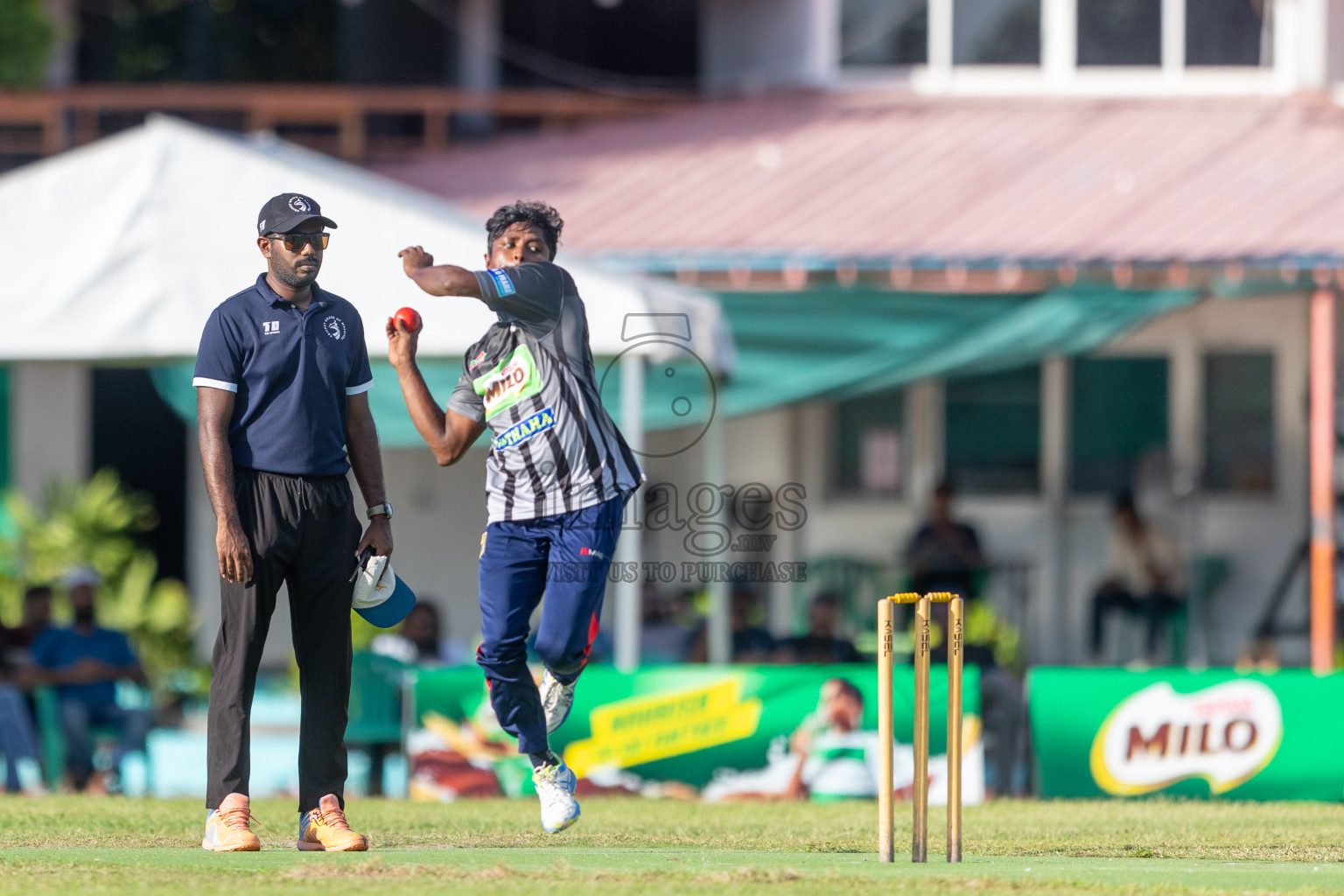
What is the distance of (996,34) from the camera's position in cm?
1478

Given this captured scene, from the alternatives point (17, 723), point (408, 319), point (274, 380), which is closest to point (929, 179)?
point (17, 723)

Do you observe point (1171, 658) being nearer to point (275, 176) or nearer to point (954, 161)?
point (954, 161)

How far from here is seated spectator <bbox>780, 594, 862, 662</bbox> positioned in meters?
11.2

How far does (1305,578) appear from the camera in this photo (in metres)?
13.8

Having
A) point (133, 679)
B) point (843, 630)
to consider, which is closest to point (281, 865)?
point (133, 679)

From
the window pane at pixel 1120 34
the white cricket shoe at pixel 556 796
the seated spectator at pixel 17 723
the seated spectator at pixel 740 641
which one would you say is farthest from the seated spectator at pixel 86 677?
the window pane at pixel 1120 34

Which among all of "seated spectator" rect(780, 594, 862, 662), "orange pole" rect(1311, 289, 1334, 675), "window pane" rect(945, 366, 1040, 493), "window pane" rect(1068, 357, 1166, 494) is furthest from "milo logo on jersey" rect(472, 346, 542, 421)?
"window pane" rect(1068, 357, 1166, 494)

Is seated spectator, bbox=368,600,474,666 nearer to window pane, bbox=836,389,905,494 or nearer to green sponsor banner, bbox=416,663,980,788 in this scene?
green sponsor banner, bbox=416,663,980,788

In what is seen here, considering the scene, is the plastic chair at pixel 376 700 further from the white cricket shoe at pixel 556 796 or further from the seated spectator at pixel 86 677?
the white cricket shoe at pixel 556 796

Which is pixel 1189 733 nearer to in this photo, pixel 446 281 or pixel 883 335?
pixel 883 335

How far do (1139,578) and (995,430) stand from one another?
1523 mm

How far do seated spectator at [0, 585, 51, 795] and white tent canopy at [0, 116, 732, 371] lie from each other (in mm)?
2250

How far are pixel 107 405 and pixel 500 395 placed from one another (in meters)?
8.85

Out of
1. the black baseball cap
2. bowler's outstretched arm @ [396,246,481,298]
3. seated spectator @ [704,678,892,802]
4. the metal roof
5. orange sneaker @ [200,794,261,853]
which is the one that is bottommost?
seated spectator @ [704,678,892,802]
